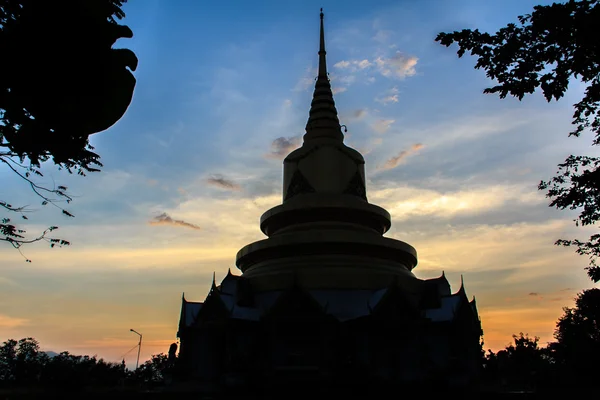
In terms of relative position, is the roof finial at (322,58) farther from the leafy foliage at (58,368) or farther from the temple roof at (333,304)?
the leafy foliage at (58,368)

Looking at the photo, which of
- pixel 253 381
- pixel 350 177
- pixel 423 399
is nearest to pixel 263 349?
pixel 253 381

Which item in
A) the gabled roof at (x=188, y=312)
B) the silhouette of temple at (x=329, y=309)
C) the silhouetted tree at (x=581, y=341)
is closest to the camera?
the silhouette of temple at (x=329, y=309)

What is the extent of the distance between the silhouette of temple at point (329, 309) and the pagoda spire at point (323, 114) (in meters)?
3.63

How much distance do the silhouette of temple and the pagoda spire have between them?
3.63 metres

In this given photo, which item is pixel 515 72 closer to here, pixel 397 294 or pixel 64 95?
pixel 64 95

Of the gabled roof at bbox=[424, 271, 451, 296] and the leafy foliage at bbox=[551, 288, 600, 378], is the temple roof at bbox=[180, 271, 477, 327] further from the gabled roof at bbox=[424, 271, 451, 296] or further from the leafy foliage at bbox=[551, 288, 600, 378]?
the leafy foliage at bbox=[551, 288, 600, 378]

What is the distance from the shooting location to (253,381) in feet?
75.0

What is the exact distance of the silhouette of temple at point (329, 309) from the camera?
2595cm

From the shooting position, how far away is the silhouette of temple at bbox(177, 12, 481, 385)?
2595cm

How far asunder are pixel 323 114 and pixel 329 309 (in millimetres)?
16456

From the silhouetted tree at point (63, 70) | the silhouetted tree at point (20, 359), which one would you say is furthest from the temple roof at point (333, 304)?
the silhouetted tree at point (20, 359)

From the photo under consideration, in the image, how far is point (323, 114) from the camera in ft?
128

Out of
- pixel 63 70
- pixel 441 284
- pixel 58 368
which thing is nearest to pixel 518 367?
pixel 441 284

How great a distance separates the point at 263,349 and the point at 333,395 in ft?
21.4
